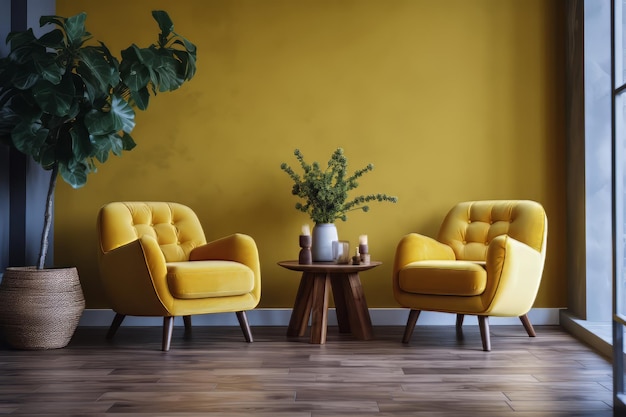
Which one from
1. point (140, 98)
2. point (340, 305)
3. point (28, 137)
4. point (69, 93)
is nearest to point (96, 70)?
point (69, 93)

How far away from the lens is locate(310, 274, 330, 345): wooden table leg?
12.8 ft

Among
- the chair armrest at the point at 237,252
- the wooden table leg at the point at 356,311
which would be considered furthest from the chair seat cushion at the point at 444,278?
the chair armrest at the point at 237,252

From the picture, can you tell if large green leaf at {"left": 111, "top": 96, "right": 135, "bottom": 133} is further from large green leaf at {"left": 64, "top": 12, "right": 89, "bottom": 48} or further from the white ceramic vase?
the white ceramic vase

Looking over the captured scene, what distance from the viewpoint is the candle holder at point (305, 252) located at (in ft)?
13.4

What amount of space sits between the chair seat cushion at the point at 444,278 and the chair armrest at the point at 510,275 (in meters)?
0.07

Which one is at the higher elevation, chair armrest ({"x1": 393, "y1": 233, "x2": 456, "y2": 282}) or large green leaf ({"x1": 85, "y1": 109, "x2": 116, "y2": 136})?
large green leaf ({"x1": 85, "y1": 109, "x2": 116, "y2": 136})

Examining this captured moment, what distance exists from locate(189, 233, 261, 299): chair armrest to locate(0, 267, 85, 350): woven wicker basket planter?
92 cm

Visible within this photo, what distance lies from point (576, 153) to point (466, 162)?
73 centimetres

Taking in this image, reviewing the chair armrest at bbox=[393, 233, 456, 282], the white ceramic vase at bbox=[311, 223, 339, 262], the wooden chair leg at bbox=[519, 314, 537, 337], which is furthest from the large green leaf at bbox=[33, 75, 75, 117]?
the wooden chair leg at bbox=[519, 314, 537, 337]

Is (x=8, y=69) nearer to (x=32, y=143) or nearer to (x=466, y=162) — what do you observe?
(x=32, y=143)

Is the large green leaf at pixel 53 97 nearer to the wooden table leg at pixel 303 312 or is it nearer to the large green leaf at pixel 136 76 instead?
the large green leaf at pixel 136 76

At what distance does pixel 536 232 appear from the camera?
402 cm

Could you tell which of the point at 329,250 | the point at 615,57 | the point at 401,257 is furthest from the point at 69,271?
the point at 615,57

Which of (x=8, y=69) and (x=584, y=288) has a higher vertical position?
(x=8, y=69)
